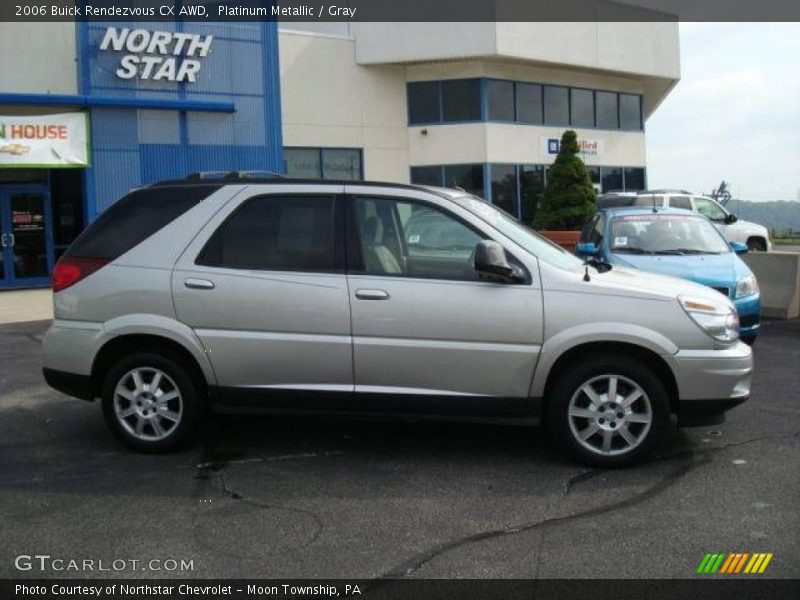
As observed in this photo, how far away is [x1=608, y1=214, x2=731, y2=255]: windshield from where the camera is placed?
30.6 feet

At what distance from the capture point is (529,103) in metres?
26.7

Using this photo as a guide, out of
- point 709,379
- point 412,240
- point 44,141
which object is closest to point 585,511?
point 709,379

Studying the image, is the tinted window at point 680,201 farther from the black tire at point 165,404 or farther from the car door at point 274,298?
the black tire at point 165,404

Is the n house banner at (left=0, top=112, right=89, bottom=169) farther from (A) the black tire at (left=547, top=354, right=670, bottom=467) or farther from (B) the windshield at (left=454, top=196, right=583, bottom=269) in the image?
(A) the black tire at (left=547, top=354, right=670, bottom=467)

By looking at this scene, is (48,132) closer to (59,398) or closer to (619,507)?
(59,398)

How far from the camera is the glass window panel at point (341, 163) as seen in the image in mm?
25048

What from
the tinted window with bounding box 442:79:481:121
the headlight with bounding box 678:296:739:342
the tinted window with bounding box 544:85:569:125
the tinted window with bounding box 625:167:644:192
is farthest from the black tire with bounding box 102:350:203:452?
the tinted window with bounding box 625:167:644:192

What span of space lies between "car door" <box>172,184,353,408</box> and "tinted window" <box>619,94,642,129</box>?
2670 cm

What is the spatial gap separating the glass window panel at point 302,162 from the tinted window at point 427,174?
3.25 meters

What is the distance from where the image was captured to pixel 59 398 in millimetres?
7164

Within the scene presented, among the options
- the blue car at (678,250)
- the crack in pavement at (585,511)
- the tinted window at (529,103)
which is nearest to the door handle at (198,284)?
the crack in pavement at (585,511)

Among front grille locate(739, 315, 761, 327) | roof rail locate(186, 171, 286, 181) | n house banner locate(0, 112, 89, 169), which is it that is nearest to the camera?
roof rail locate(186, 171, 286, 181)

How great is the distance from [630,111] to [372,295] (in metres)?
27.6
